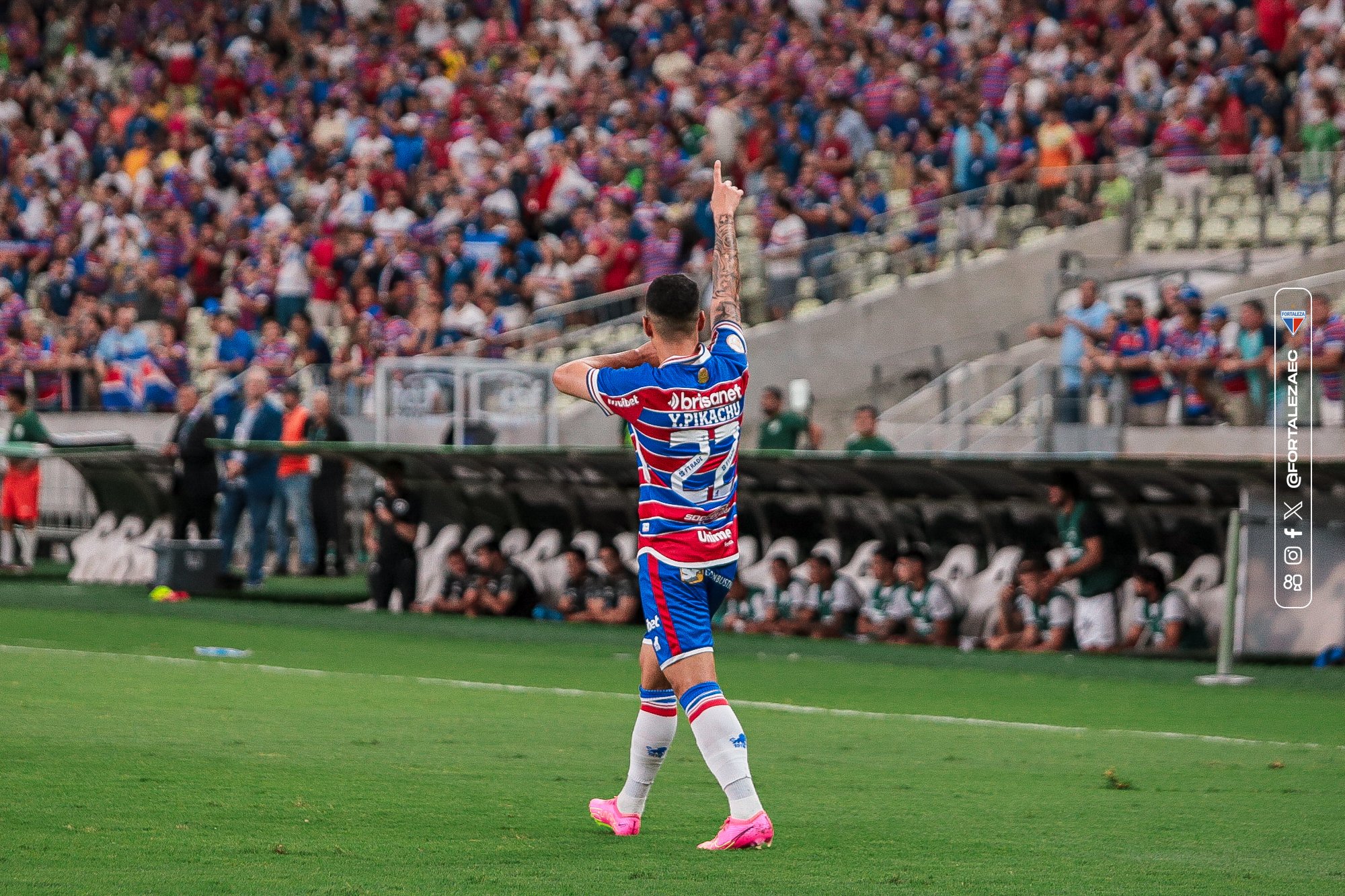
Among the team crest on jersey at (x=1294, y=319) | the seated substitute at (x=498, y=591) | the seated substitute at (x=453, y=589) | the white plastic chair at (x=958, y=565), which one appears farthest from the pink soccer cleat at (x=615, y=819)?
the seated substitute at (x=453, y=589)

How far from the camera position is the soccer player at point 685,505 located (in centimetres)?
696

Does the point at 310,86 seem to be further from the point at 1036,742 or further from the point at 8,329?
the point at 1036,742

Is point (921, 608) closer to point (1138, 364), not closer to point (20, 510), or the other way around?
point (1138, 364)

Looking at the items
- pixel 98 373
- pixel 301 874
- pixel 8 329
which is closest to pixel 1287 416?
pixel 301 874

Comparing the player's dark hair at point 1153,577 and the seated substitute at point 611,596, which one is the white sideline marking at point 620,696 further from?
the seated substitute at point 611,596

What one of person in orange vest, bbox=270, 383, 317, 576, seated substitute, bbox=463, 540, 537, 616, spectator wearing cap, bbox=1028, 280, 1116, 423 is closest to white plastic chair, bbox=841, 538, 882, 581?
spectator wearing cap, bbox=1028, 280, 1116, 423

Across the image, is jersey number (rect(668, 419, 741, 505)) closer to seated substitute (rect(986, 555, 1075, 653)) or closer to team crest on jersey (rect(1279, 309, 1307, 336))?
seated substitute (rect(986, 555, 1075, 653))

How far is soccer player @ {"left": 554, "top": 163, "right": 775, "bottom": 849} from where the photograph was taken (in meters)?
6.96

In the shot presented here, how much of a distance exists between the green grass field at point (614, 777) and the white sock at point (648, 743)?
15 cm

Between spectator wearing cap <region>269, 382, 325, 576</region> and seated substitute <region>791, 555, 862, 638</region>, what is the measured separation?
6.78m

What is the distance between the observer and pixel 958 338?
24516mm

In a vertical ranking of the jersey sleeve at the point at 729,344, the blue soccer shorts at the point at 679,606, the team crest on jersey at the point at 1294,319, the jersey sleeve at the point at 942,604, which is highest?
the team crest on jersey at the point at 1294,319

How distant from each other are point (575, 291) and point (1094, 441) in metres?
9.79

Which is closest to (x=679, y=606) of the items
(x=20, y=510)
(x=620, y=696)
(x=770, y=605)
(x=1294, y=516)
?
(x=620, y=696)
